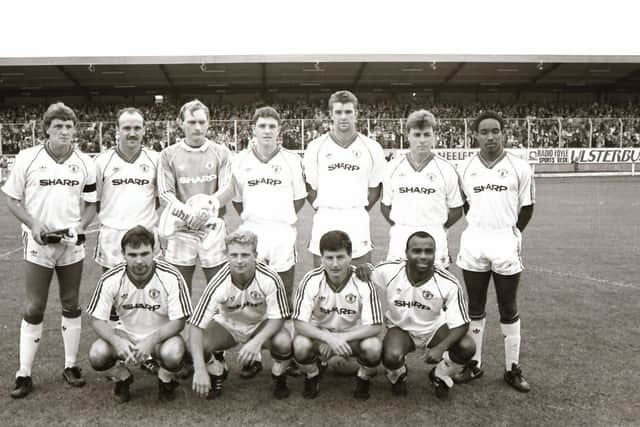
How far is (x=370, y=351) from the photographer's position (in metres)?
4.00

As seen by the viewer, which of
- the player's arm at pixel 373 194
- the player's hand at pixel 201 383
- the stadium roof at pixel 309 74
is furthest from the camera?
the stadium roof at pixel 309 74

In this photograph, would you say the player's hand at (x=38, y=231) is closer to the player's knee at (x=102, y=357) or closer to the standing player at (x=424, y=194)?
the player's knee at (x=102, y=357)

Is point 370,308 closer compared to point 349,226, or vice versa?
point 370,308

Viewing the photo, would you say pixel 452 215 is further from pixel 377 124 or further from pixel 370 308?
pixel 377 124

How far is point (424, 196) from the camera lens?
14.9ft

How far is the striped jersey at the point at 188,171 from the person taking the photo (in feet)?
15.3

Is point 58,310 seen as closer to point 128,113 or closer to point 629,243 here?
point 128,113

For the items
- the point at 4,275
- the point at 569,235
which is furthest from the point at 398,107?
the point at 4,275

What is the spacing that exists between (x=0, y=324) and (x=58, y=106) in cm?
267

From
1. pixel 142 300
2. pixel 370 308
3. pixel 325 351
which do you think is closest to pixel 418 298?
pixel 370 308

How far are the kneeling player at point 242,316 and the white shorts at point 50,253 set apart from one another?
1.09 meters

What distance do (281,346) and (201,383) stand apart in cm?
60

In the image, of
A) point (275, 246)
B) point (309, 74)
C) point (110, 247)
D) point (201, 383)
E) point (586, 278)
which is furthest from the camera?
point (309, 74)

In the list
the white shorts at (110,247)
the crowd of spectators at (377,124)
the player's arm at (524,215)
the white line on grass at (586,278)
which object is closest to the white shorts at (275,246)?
the white shorts at (110,247)
